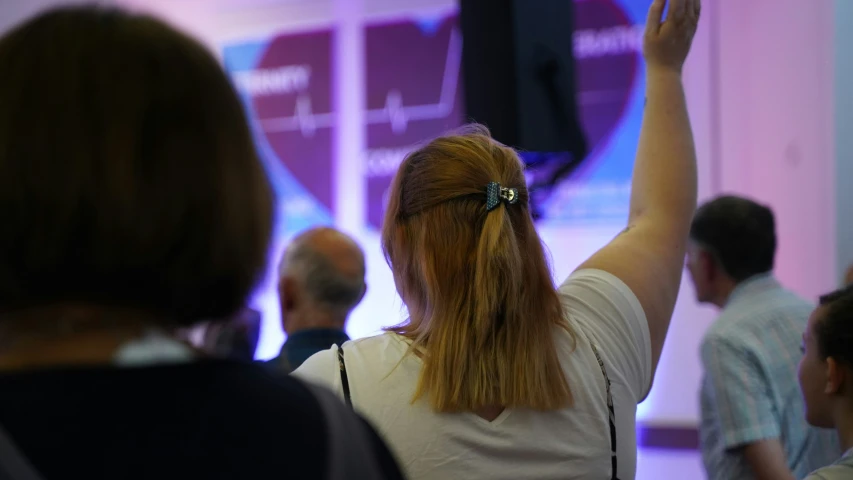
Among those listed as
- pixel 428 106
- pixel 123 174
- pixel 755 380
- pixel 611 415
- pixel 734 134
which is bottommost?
pixel 755 380

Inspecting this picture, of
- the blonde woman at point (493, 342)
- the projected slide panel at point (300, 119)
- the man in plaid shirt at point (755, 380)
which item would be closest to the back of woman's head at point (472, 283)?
the blonde woman at point (493, 342)

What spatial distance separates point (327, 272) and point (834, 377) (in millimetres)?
1034

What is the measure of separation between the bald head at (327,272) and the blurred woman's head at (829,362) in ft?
3.05

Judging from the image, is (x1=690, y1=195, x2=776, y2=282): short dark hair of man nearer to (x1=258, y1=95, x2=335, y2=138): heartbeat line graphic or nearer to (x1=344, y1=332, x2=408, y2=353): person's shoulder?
(x1=344, y1=332, x2=408, y2=353): person's shoulder

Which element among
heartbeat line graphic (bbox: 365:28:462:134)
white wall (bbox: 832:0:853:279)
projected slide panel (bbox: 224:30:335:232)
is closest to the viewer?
white wall (bbox: 832:0:853:279)

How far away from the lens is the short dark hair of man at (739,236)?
235cm

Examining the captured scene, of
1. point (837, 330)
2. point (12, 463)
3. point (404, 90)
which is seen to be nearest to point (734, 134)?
point (404, 90)

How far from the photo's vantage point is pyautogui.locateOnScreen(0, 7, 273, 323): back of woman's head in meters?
0.53

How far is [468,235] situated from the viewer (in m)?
1.08

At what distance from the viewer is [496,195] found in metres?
1.09

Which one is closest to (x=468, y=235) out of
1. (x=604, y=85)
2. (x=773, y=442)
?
(x=773, y=442)

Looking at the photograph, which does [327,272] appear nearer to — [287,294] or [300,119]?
[287,294]

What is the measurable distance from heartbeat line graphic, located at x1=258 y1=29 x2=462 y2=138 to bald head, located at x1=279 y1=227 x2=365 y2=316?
2.51 metres

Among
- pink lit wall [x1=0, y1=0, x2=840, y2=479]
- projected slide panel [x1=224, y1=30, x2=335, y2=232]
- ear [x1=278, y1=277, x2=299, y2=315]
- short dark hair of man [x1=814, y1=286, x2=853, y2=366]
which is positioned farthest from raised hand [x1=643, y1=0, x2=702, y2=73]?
projected slide panel [x1=224, y1=30, x2=335, y2=232]
